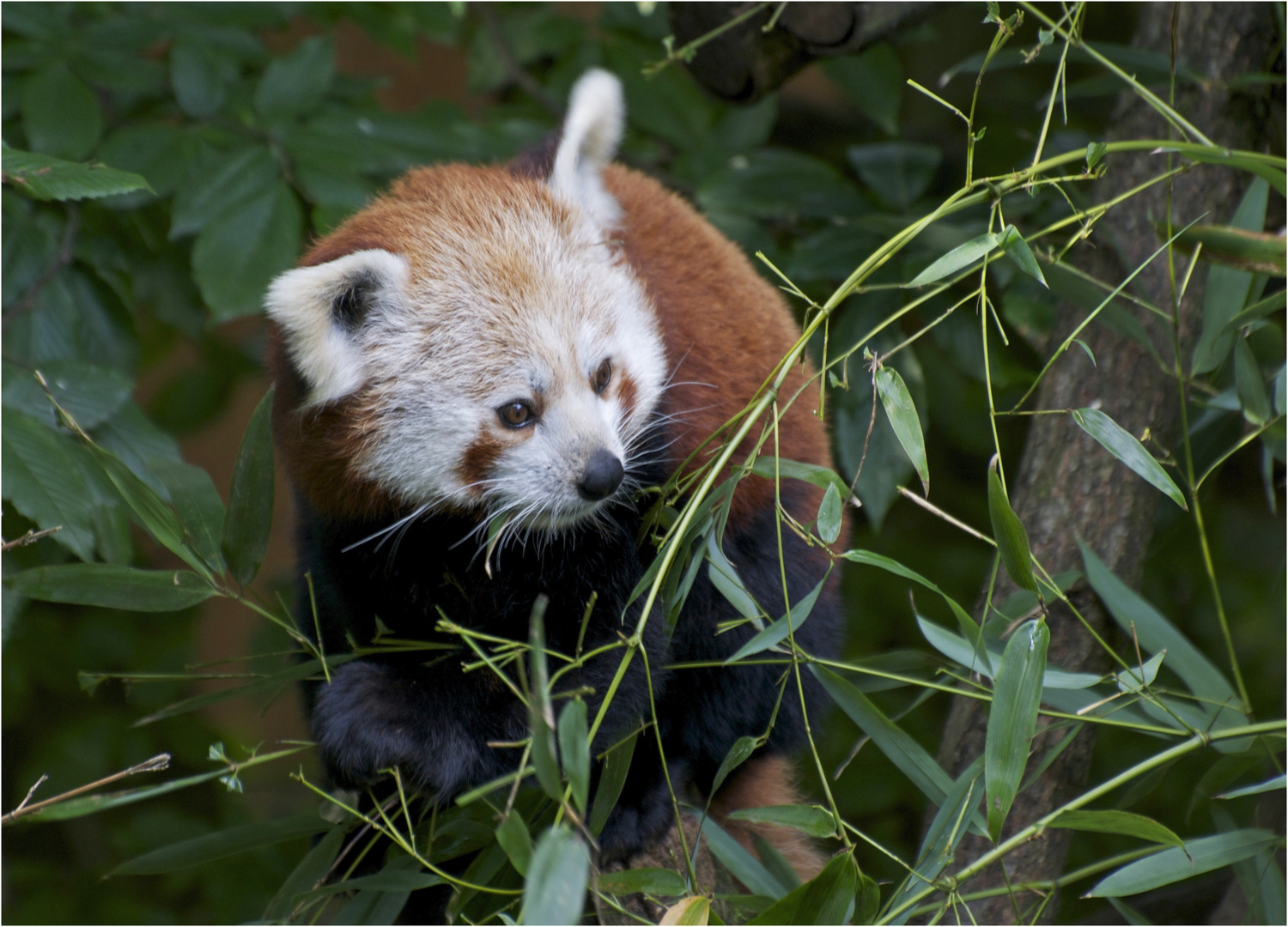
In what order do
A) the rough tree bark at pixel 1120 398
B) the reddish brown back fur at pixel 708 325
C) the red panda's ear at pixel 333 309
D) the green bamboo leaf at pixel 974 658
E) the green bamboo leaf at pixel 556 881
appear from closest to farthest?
the green bamboo leaf at pixel 556 881
the green bamboo leaf at pixel 974 658
the red panda's ear at pixel 333 309
the reddish brown back fur at pixel 708 325
the rough tree bark at pixel 1120 398

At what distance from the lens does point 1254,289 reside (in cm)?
173

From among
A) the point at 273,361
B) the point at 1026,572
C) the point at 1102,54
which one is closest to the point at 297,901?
the point at 273,361

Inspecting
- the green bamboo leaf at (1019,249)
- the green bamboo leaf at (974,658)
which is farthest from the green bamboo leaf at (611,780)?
the green bamboo leaf at (1019,249)

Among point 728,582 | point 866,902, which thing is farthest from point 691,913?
point 728,582

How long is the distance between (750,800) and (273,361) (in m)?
1.21

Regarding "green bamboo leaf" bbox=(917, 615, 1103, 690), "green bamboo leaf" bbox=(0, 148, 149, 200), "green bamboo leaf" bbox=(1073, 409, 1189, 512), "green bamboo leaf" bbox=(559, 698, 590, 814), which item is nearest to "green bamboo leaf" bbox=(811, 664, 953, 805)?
"green bamboo leaf" bbox=(917, 615, 1103, 690)

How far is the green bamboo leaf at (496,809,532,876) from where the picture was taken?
94cm

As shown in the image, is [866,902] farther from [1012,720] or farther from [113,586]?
[113,586]

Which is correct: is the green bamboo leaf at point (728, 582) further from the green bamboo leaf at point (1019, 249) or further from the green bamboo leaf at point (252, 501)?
the green bamboo leaf at point (252, 501)

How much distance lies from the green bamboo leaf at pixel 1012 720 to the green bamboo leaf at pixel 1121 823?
13 cm

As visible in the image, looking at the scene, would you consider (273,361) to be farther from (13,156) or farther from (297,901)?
(297,901)

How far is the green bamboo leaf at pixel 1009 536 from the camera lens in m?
1.20

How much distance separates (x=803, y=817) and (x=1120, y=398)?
1.16m

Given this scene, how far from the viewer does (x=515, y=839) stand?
3.11 feet
